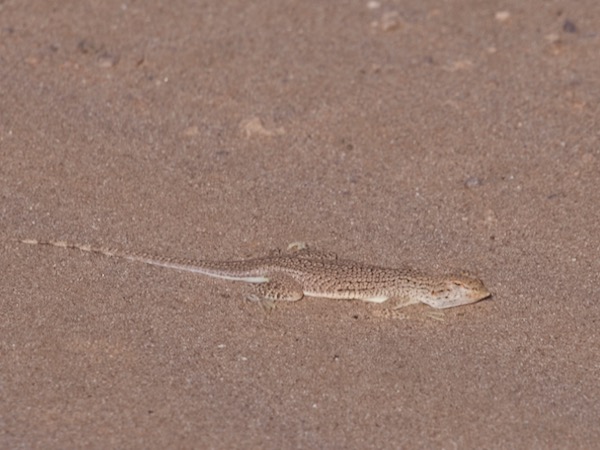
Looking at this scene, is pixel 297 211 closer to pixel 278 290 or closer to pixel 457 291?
pixel 278 290

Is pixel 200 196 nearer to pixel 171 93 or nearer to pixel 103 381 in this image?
pixel 171 93

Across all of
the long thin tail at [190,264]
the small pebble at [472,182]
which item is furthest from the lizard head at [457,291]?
the small pebble at [472,182]

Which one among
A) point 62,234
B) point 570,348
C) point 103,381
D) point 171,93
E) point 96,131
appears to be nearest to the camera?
point 103,381

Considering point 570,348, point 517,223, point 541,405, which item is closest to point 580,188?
point 517,223

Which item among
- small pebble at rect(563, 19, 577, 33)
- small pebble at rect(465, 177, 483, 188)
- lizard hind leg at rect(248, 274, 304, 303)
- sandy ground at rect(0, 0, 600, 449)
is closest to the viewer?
sandy ground at rect(0, 0, 600, 449)

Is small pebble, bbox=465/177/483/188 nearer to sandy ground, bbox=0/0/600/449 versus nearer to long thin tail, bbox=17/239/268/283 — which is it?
sandy ground, bbox=0/0/600/449

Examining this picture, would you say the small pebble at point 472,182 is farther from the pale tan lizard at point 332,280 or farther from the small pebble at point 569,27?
the small pebble at point 569,27

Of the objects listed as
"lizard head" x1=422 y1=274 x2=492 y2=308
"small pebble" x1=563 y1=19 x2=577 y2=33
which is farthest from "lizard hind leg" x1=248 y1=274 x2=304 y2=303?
"small pebble" x1=563 y1=19 x2=577 y2=33
